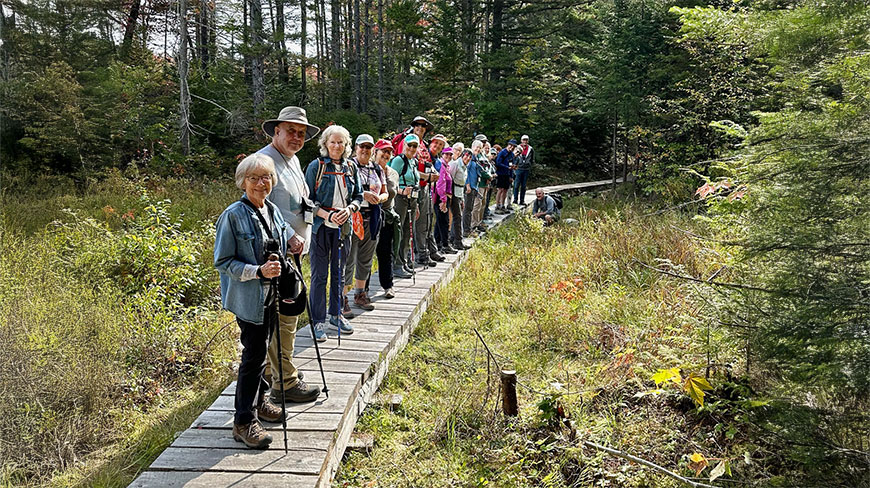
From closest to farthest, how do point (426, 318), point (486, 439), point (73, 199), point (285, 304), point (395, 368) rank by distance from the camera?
1. point (285, 304)
2. point (486, 439)
3. point (395, 368)
4. point (426, 318)
5. point (73, 199)

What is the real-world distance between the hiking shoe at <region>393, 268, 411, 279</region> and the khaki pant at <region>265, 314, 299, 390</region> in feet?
12.5

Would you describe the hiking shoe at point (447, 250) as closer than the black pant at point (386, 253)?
No

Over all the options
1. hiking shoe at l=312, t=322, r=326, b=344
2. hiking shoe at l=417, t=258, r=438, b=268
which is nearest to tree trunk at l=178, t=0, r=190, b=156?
hiking shoe at l=417, t=258, r=438, b=268

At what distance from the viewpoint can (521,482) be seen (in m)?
3.94

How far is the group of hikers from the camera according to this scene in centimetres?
326

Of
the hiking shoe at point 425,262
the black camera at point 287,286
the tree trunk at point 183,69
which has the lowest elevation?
the hiking shoe at point 425,262

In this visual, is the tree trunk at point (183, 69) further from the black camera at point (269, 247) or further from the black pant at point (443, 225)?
the black camera at point (269, 247)

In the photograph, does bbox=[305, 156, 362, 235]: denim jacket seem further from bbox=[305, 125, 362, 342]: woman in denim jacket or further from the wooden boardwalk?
the wooden boardwalk

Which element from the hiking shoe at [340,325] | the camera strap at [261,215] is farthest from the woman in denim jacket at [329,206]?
the camera strap at [261,215]

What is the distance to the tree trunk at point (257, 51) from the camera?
15881 mm

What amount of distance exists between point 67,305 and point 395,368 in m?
3.64

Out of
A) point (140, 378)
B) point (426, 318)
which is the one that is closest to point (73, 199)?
point (140, 378)

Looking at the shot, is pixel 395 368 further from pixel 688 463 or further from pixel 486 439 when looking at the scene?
pixel 688 463

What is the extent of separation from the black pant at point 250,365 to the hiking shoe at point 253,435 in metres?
0.04
